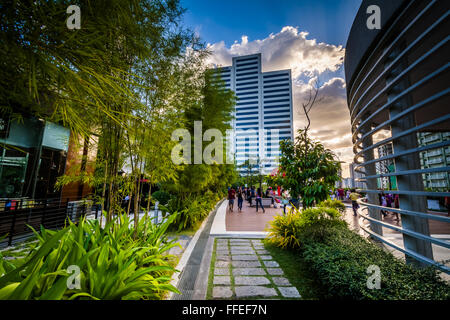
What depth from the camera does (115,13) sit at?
1.12 m

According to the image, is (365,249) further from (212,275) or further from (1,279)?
(1,279)

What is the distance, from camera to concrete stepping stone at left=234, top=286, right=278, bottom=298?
7.62 ft

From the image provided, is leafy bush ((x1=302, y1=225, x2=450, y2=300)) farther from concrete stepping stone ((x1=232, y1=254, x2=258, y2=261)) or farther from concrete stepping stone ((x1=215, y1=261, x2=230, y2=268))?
concrete stepping stone ((x1=215, y1=261, x2=230, y2=268))

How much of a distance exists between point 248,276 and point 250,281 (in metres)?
0.16

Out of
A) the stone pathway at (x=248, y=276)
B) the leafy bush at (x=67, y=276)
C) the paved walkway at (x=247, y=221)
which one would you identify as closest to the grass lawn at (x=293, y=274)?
the stone pathway at (x=248, y=276)

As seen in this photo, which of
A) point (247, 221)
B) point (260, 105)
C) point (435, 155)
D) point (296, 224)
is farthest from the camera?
point (260, 105)

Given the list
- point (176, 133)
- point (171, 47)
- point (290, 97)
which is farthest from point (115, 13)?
point (290, 97)

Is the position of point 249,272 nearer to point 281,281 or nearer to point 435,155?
point 281,281

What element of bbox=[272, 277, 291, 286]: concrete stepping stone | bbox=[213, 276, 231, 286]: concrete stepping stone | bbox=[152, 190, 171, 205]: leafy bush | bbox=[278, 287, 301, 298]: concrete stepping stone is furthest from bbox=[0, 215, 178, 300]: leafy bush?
bbox=[152, 190, 171, 205]: leafy bush

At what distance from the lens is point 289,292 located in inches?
95.0

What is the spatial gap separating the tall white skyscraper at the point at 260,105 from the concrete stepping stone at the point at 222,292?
217ft

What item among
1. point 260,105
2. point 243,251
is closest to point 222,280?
point 243,251

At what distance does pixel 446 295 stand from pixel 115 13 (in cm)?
325

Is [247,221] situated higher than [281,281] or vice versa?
[281,281]
